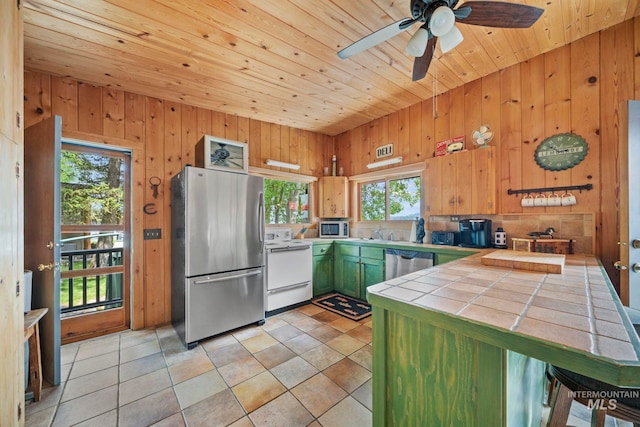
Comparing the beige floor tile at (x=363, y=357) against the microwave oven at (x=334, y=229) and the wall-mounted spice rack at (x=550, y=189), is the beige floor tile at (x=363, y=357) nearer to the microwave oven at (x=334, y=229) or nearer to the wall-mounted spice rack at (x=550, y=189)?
the microwave oven at (x=334, y=229)

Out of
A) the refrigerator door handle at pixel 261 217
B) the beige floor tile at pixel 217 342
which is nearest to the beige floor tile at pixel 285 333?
the beige floor tile at pixel 217 342

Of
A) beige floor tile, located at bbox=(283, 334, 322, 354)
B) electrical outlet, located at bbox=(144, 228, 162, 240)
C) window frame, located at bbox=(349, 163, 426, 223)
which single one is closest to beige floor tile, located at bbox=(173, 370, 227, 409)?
beige floor tile, located at bbox=(283, 334, 322, 354)

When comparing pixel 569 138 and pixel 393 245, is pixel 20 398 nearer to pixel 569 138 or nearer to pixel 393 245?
pixel 393 245

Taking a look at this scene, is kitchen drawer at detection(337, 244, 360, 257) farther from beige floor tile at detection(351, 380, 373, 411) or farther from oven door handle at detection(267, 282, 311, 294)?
beige floor tile at detection(351, 380, 373, 411)

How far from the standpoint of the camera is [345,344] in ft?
7.77

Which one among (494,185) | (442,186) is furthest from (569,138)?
(442,186)

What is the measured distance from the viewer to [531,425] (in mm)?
1154

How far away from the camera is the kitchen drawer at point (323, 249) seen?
361 cm

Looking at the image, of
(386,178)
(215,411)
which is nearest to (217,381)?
(215,411)

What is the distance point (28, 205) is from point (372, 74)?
3.21m

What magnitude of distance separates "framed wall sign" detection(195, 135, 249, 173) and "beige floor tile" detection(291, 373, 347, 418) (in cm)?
225

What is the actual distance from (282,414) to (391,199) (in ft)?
9.92

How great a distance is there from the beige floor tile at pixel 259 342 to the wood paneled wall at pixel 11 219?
4.65 ft

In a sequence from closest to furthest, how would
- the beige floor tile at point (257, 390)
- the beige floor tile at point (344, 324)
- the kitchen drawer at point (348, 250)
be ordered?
the beige floor tile at point (257, 390)
the beige floor tile at point (344, 324)
the kitchen drawer at point (348, 250)
